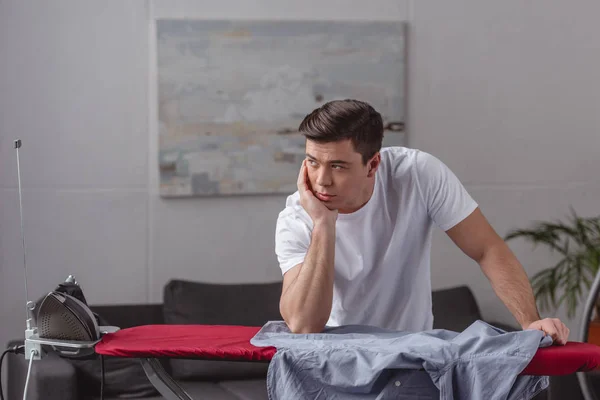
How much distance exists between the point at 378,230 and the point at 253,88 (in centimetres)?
179

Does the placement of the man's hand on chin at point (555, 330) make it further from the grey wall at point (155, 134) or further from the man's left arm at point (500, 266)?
the grey wall at point (155, 134)

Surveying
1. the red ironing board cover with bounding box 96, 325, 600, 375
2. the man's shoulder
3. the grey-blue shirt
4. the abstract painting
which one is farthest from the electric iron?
the abstract painting

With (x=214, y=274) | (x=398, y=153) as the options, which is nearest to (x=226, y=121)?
(x=214, y=274)

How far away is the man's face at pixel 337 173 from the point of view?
2186 mm

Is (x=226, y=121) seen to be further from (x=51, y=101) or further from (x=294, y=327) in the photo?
(x=294, y=327)

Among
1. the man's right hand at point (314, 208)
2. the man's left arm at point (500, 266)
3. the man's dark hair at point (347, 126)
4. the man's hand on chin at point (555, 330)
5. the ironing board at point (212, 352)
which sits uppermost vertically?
the man's dark hair at point (347, 126)

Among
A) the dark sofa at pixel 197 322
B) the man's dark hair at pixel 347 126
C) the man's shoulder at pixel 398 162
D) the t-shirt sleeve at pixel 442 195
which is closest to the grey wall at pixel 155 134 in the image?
the dark sofa at pixel 197 322

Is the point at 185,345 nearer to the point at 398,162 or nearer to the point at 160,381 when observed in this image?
the point at 160,381

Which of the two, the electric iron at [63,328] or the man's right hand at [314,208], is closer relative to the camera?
the electric iron at [63,328]

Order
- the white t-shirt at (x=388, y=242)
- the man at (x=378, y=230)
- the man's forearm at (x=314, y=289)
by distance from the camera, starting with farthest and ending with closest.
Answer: the white t-shirt at (x=388, y=242) < the man at (x=378, y=230) < the man's forearm at (x=314, y=289)

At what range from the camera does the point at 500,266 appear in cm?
230

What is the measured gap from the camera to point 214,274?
13.3ft

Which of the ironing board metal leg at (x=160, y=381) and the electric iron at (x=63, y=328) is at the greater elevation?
the electric iron at (x=63, y=328)

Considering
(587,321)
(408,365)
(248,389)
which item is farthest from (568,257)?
(408,365)
